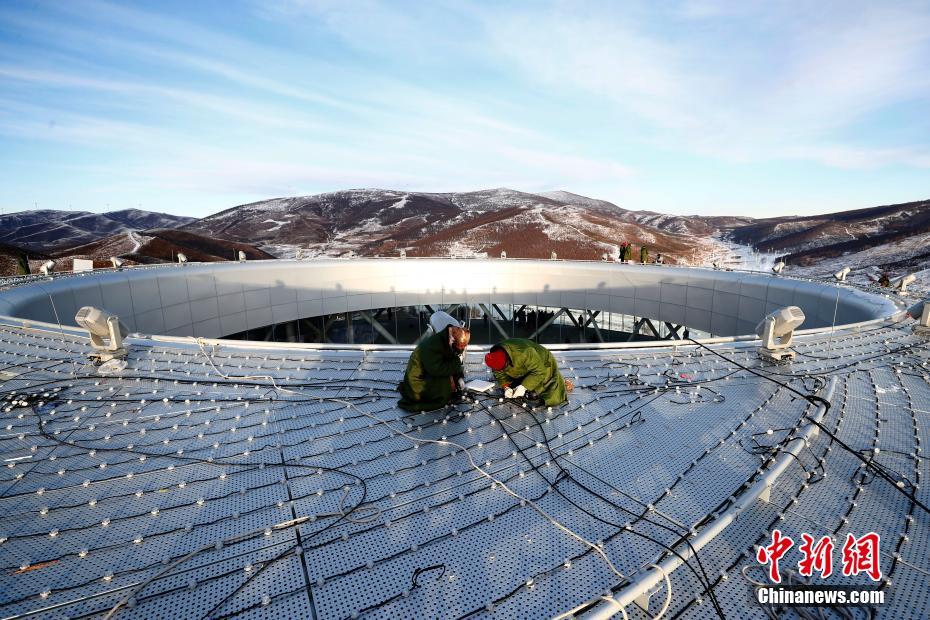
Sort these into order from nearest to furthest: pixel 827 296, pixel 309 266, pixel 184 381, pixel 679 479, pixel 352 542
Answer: pixel 352 542, pixel 679 479, pixel 184 381, pixel 827 296, pixel 309 266

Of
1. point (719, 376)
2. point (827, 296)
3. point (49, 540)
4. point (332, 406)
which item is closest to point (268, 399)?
point (332, 406)

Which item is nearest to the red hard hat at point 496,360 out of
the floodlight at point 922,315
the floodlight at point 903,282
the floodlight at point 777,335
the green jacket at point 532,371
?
the green jacket at point 532,371

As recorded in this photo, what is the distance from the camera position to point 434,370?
17.4 feet

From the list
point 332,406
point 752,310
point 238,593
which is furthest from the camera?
point 752,310

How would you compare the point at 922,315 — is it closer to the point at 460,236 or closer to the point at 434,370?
the point at 434,370

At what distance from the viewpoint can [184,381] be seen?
6.56 metres

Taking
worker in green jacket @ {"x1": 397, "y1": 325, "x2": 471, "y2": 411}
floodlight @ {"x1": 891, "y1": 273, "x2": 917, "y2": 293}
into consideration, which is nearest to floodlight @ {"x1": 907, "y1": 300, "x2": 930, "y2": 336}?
floodlight @ {"x1": 891, "y1": 273, "x2": 917, "y2": 293}

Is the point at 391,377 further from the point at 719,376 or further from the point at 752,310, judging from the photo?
the point at 752,310

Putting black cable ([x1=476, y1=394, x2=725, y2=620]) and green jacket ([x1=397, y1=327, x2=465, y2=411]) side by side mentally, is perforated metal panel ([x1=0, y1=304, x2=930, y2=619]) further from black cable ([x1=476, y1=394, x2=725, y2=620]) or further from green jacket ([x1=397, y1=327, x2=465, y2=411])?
green jacket ([x1=397, y1=327, x2=465, y2=411])

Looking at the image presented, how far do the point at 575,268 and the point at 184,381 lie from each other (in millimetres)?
17375

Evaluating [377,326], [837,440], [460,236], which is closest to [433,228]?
[460,236]

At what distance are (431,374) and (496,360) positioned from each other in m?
0.85

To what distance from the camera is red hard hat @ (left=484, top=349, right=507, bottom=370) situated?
5.16 m

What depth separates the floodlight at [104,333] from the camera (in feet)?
22.4
